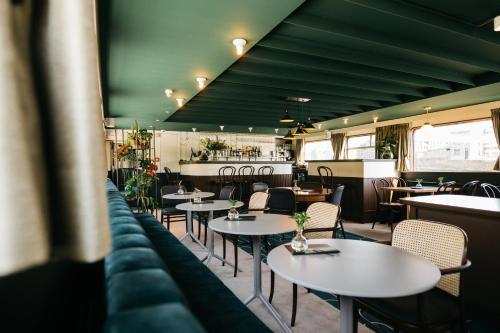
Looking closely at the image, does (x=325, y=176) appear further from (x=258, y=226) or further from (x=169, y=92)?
(x=258, y=226)

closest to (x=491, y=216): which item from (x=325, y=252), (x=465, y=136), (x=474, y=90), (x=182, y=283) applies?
(x=325, y=252)

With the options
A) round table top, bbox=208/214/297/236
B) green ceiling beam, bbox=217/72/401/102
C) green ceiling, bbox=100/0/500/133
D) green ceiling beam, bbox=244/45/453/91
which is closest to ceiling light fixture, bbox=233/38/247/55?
green ceiling, bbox=100/0/500/133

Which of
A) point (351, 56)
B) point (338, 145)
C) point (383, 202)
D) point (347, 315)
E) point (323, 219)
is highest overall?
point (351, 56)

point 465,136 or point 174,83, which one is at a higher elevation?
point 174,83

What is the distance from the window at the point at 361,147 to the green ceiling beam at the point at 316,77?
4.21 metres

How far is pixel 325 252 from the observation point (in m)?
1.76

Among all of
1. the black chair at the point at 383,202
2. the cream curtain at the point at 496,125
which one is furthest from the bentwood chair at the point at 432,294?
the cream curtain at the point at 496,125

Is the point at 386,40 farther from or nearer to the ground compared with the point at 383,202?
farther from the ground

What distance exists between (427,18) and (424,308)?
2.96 meters

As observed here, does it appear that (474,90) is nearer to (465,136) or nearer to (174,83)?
(465,136)

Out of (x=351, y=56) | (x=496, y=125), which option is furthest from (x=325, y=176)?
(x=351, y=56)

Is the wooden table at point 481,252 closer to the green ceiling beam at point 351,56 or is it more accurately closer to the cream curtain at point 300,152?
the green ceiling beam at point 351,56

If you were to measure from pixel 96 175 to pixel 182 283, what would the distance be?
164cm

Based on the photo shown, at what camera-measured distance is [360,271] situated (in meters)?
1.48
